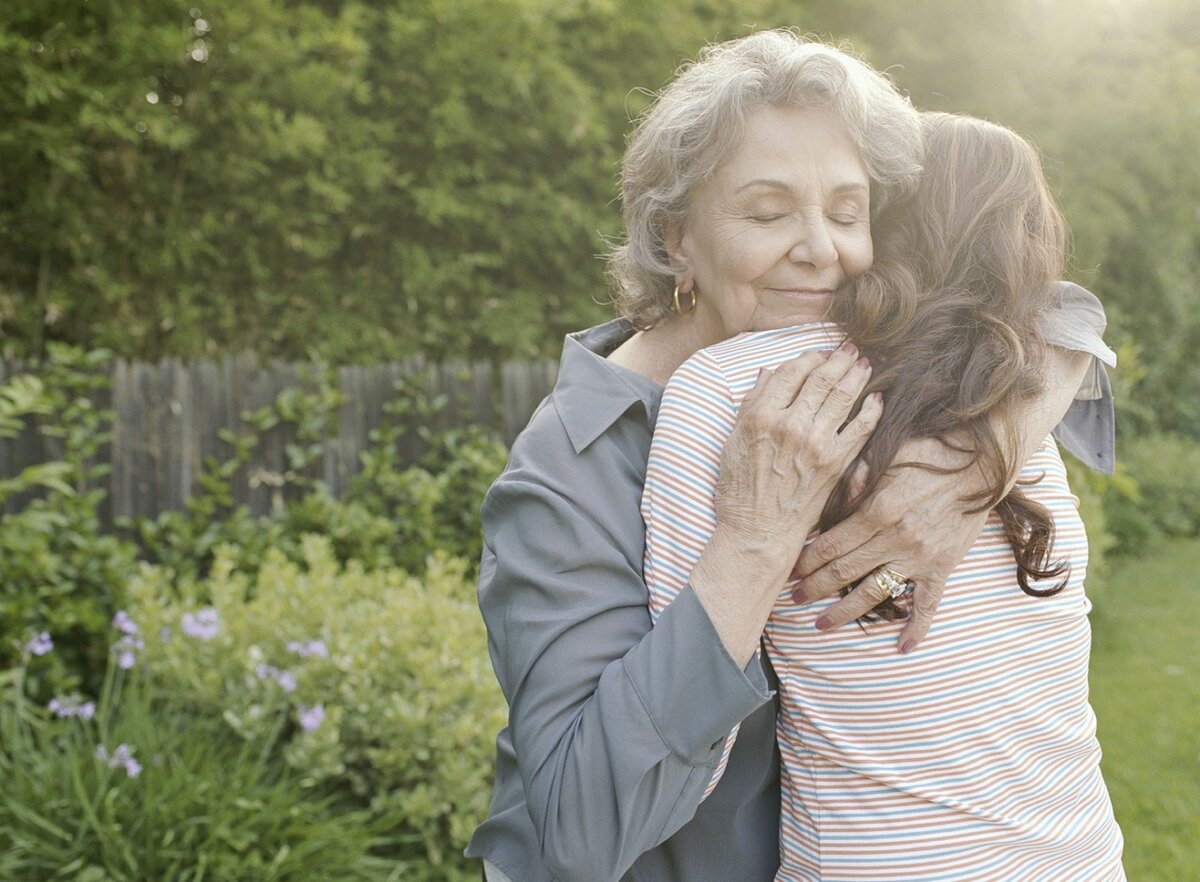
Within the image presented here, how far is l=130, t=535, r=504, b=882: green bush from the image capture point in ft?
9.73

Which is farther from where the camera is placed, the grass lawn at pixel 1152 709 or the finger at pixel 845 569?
the grass lawn at pixel 1152 709

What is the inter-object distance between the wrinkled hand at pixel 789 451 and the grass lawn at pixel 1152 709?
10.0 ft

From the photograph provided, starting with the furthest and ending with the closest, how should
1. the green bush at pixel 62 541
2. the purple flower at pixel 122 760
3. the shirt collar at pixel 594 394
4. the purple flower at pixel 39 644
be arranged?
1. the green bush at pixel 62 541
2. the purple flower at pixel 39 644
3. the purple flower at pixel 122 760
4. the shirt collar at pixel 594 394

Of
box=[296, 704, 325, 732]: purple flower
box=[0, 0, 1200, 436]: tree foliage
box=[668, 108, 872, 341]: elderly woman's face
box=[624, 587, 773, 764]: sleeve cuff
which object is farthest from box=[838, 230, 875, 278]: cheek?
box=[0, 0, 1200, 436]: tree foliage

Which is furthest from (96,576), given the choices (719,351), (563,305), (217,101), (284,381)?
(719,351)

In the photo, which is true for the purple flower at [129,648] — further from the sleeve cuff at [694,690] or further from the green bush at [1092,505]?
the green bush at [1092,505]

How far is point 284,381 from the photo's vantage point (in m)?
4.81

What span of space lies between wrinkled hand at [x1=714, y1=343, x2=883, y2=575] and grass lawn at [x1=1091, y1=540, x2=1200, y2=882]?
10.0ft

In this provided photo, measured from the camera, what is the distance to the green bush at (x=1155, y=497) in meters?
7.88

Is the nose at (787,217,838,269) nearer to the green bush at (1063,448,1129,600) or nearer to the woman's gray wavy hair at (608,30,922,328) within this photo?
the woman's gray wavy hair at (608,30,922,328)

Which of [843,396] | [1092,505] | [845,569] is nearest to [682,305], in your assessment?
[843,396]

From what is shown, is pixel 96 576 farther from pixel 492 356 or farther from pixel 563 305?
pixel 563 305

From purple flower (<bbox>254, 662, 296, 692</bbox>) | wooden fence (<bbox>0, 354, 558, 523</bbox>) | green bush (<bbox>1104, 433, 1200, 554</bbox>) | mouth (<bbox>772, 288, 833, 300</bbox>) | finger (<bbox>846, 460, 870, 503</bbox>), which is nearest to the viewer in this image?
finger (<bbox>846, 460, 870, 503</bbox>)

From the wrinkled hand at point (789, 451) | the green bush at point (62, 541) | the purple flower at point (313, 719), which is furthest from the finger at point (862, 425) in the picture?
the green bush at point (62, 541)
